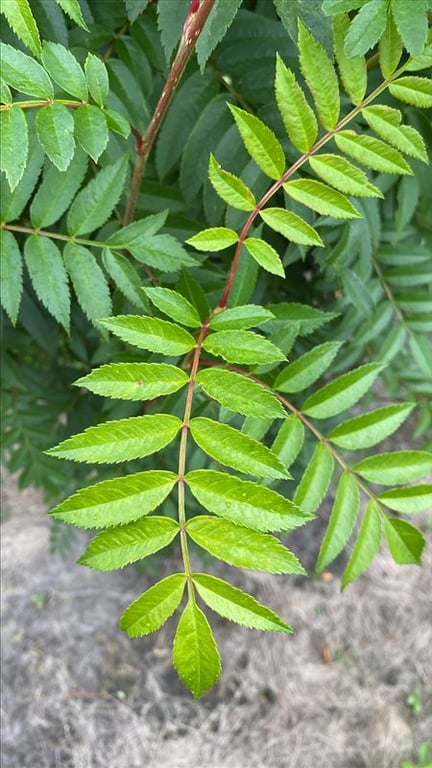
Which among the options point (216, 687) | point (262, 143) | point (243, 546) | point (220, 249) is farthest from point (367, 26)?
point (216, 687)

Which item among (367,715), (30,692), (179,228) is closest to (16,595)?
(30,692)

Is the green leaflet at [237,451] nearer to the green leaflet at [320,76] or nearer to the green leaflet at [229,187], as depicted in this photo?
the green leaflet at [229,187]

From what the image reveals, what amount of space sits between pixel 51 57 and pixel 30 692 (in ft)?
5.59

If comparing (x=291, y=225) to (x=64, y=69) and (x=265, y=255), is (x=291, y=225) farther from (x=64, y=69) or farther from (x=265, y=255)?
(x=64, y=69)

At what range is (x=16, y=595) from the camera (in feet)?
6.70

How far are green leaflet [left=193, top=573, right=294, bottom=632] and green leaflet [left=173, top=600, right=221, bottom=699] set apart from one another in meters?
0.02

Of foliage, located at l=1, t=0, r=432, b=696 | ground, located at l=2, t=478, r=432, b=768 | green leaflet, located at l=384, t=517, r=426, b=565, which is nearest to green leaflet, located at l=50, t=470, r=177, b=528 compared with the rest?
foliage, located at l=1, t=0, r=432, b=696

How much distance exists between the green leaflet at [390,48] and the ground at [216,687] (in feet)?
5.48

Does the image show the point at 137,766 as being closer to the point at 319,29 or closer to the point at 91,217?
the point at 91,217

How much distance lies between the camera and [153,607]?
0.64 m

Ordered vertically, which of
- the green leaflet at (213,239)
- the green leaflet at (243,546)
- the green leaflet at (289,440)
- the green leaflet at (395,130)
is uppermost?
the green leaflet at (395,130)

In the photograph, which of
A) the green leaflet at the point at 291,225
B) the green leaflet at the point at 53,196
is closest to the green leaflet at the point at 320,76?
the green leaflet at the point at 291,225

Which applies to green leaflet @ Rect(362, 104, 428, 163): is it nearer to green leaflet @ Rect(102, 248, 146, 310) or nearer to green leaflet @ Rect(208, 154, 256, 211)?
green leaflet @ Rect(208, 154, 256, 211)

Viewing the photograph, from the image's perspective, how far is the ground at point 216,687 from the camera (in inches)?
73.6
